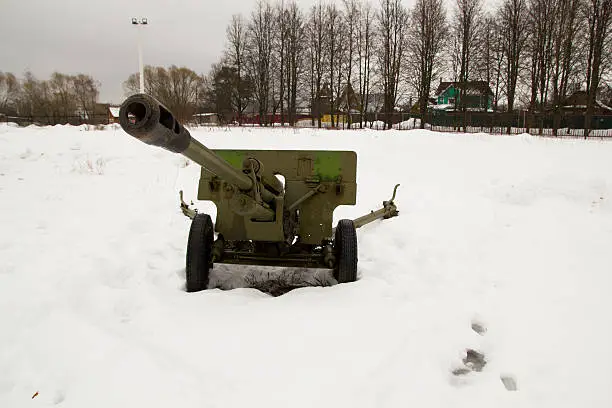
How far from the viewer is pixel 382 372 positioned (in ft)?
7.42

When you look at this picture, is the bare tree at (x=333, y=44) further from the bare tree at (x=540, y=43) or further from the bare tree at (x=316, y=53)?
the bare tree at (x=540, y=43)

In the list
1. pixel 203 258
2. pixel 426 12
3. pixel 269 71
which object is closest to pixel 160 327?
pixel 203 258

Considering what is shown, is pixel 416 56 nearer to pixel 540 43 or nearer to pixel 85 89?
pixel 540 43

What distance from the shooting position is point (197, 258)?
328 centimetres

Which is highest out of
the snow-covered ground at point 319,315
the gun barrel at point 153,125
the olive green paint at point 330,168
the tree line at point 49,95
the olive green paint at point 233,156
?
the tree line at point 49,95

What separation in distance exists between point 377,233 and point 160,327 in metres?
2.95

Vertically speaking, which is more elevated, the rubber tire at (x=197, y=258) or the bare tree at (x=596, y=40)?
the bare tree at (x=596, y=40)

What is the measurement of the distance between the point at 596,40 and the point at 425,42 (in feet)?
31.2

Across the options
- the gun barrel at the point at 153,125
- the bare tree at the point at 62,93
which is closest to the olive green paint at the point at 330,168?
the gun barrel at the point at 153,125

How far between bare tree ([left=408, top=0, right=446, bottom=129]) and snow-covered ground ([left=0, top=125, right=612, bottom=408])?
23851mm

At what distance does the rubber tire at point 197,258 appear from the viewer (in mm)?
3285

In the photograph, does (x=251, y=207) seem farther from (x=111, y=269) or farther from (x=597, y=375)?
(x=597, y=375)

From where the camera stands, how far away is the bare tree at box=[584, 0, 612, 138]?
21844mm

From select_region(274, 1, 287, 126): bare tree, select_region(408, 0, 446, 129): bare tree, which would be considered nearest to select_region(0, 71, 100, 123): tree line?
select_region(274, 1, 287, 126): bare tree
